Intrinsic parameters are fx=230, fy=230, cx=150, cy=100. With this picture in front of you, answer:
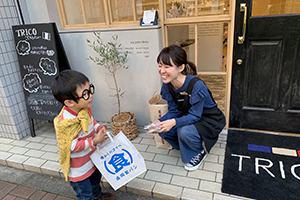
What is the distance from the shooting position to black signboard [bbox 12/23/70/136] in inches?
135

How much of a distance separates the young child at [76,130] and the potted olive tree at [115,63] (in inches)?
47.4

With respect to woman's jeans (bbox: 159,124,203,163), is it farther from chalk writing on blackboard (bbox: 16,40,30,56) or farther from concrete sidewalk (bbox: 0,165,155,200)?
chalk writing on blackboard (bbox: 16,40,30,56)

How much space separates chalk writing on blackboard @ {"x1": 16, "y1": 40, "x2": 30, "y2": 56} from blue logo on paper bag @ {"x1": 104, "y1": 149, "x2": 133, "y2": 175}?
7.90 feet

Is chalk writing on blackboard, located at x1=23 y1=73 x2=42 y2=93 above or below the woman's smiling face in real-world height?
below

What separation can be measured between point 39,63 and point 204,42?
2.52m

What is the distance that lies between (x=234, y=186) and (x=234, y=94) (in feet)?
4.42

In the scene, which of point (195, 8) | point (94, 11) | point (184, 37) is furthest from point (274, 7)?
point (94, 11)

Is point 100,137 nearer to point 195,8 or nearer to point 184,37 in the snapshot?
point 184,37

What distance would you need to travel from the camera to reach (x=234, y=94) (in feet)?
11.0

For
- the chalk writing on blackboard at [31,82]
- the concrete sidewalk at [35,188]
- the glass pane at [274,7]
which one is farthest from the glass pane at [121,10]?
the concrete sidewalk at [35,188]

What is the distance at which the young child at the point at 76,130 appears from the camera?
1.96 m

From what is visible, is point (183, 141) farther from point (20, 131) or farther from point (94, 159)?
point (20, 131)

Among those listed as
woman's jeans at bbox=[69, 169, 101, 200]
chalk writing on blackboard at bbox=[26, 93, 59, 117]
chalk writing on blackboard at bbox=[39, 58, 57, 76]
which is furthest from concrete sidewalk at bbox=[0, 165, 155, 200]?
chalk writing on blackboard at bbox=[39, 58, 57, 76]

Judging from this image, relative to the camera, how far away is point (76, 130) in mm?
2049
